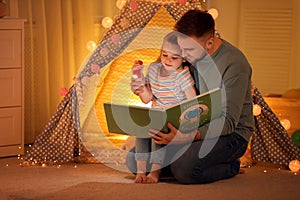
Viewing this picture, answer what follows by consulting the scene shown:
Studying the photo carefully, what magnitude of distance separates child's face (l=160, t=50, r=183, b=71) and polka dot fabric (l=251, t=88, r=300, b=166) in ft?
2.31

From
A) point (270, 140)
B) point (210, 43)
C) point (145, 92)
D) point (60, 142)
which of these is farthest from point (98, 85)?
point (270, 140)

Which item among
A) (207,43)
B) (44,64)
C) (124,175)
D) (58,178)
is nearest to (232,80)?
(207,43)

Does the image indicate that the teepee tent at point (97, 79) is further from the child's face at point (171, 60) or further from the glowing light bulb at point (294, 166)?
the glowing light bulb at point (294, 166)

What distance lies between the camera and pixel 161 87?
10.8 ft

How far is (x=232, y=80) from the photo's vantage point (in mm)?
3164

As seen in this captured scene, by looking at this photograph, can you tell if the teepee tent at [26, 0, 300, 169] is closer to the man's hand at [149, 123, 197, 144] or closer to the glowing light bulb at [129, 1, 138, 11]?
the glowing light bulb at [129, 1, 138, 11]

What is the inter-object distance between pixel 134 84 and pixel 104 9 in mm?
1468

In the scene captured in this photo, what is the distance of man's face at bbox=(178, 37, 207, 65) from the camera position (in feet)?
10.4

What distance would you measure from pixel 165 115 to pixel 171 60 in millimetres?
326

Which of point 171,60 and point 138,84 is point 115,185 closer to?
point 138,84

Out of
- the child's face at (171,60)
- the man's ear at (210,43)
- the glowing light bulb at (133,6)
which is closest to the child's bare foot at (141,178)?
the child's face at (171,60)

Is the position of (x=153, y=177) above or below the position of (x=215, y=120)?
below

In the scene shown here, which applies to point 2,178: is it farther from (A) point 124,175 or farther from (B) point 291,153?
(B) point 291,153

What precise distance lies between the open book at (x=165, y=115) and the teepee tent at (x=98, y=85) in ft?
1.88
